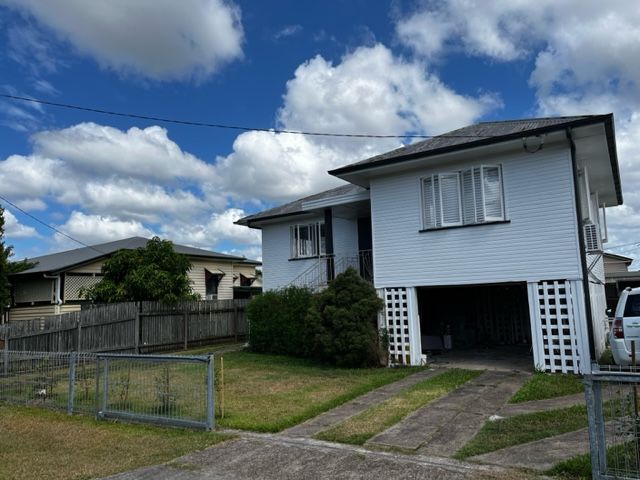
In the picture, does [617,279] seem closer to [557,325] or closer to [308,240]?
[308,240]

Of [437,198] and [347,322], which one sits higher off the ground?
[437,198]

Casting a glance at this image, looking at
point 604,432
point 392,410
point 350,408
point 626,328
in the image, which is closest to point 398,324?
point 350,408

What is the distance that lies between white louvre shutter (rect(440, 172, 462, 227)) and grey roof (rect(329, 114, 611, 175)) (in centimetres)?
85

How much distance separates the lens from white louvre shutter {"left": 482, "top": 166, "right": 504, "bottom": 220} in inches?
442

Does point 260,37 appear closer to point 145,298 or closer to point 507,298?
point 145,298

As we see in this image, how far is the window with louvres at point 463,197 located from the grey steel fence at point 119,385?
721cm

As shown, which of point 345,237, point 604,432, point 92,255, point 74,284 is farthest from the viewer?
point 92,255

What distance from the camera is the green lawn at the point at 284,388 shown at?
7496mm

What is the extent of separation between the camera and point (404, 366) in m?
12.0

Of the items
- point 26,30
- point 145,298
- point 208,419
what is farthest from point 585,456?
point 145,298

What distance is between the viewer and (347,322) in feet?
38.6

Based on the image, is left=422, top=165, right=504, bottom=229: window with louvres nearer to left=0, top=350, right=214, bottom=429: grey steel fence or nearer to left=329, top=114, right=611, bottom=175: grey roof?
left=329, top=114, right=611, bottom=175: grey roof

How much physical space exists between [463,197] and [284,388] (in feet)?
20.4

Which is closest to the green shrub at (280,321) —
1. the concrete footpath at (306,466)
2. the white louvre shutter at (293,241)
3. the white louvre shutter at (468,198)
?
the white louvre shutter at (293,241)
